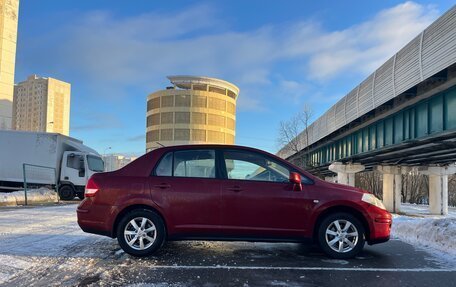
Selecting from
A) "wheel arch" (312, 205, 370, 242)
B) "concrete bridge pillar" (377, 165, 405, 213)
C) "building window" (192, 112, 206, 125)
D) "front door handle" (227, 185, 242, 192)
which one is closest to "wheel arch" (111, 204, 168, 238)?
"front door handle" (227, 185, 242, 192)

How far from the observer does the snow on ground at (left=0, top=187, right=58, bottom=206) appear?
61.8 feet

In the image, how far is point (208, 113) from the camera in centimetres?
10569

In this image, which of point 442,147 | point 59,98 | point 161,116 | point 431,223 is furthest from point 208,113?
point 431,223

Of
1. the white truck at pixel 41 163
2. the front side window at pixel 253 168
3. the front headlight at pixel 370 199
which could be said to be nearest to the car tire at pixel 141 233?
the front side window at pixel 253 168

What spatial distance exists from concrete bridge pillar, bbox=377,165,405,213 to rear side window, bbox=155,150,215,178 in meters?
34.9

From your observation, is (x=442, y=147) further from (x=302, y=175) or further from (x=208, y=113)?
(x=208, y=113)

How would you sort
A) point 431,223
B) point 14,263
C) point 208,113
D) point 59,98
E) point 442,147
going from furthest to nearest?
point 208,113
point 59,98
point 442,147
point 431,223
point 14,263

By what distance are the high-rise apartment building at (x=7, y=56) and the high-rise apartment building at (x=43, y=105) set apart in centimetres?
4264

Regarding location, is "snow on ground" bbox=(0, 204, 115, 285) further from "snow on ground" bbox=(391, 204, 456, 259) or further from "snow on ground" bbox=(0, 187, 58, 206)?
"snow on ground" bbox=(0, 187, 58, 206)

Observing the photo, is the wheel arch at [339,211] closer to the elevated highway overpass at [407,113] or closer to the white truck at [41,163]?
the elevated highway overpass at [407,113]

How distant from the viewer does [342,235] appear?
6582mm

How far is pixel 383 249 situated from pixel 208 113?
98696mm

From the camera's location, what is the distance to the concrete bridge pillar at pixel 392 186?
38.7 meters

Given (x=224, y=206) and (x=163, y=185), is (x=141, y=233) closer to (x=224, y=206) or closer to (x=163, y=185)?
(x=163, y=185)
